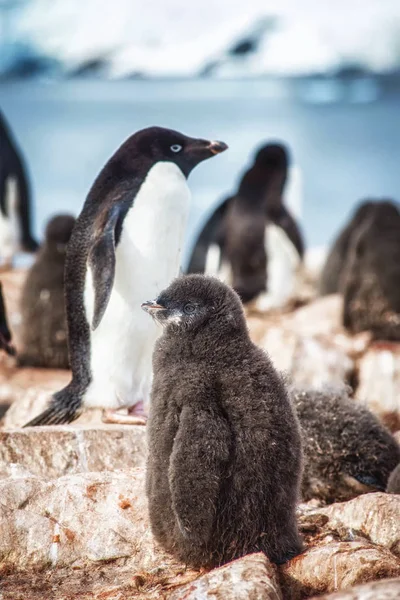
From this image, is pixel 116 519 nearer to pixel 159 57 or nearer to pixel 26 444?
pixel 26 444

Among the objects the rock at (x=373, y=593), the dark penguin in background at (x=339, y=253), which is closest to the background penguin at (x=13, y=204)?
the dark penguin in background at (x=339, y=253)

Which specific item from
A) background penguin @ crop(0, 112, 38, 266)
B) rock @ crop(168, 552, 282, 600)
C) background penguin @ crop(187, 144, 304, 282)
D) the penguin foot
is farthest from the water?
rock @ crop(168, 552, 282, 600)

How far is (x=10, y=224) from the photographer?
11.8 metres

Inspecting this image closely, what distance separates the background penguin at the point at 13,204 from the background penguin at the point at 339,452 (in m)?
7.80

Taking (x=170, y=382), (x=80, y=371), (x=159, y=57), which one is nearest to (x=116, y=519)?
(x=170, y=382)

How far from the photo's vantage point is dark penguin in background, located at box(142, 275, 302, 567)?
2.90 meters

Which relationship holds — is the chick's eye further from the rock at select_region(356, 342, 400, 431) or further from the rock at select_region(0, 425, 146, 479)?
the rock at select_region(356, 342, 400, 431)

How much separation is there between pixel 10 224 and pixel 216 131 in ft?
19.2

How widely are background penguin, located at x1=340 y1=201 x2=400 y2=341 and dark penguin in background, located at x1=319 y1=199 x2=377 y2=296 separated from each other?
1.76 metres

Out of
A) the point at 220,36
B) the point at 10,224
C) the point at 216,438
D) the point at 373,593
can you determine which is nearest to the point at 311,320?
the point at 10,224

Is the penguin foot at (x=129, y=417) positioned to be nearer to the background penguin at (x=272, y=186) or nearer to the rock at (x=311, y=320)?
the rock at (x=311, y=320)

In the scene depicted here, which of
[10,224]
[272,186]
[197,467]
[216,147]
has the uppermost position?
[272,186]

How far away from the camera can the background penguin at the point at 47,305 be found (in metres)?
7.74

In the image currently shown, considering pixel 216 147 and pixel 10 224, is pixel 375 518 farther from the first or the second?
pixel 10 224
